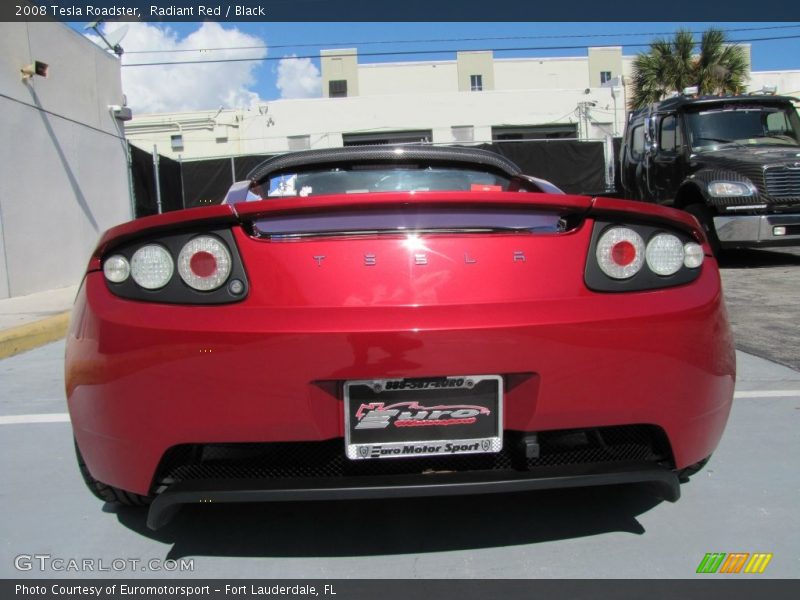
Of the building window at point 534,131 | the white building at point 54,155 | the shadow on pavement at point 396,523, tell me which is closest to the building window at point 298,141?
the building window at point 534,131

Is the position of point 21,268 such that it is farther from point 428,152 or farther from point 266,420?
point 266,420

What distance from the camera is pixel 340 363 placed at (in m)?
1.66

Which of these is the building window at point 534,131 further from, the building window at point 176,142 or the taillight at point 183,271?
the taillight at point 183,271

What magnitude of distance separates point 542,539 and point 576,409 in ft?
1.90

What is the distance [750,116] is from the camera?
923 cm

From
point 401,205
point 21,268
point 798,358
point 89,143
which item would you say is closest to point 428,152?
point 401,205

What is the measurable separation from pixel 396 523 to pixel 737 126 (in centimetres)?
902

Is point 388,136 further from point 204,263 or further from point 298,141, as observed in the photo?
point 204,263

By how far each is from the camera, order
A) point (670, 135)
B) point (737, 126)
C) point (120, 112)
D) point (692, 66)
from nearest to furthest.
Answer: point (737, 126)
point (670, 135)
point (120, 112)
point (692, 66)

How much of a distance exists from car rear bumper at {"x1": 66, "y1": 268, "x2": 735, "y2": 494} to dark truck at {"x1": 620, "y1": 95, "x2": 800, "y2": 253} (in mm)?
7496

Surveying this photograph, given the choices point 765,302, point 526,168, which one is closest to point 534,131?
point 526,168

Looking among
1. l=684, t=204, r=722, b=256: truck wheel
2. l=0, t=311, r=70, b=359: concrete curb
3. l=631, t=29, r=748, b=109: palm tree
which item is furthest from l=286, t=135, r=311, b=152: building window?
l=0, t=311, r=70, b=359: concrete curb

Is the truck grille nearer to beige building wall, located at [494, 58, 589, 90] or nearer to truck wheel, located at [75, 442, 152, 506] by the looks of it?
truck wheel, located at [75, 442, 152, 506]

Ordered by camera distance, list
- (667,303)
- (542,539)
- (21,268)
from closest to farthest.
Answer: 1. (667,303)
2. (542,539)
3. (21,268)
